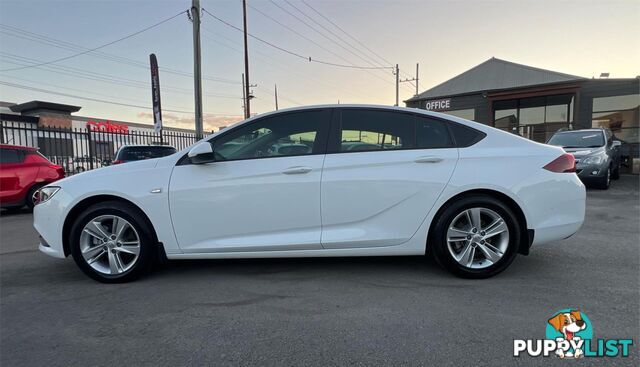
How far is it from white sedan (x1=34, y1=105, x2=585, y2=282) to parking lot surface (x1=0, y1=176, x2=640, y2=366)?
0.29m

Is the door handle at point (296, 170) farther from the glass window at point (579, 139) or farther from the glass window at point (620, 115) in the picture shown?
the glass window at point (620, 115)

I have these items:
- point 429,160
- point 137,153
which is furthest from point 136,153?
point 429,160

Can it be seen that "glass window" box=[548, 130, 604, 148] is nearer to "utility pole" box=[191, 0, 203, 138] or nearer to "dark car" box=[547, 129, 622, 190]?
"dark car" box=[547, 129, 622, 190]

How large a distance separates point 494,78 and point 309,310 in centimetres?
2173

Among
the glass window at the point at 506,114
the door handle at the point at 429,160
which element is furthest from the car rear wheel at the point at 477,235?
the glass window at the point at 506,114

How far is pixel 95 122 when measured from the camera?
107ft

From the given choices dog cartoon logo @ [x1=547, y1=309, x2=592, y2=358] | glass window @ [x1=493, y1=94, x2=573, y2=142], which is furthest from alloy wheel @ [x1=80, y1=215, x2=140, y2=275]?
glass window @ [x1=493, y1=94, x2=573, y2=142]

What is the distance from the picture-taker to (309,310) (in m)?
2.67

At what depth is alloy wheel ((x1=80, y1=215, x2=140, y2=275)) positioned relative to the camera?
3250 mm

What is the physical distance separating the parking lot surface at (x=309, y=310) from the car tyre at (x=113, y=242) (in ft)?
0.43

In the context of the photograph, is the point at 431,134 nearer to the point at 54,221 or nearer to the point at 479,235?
the point at 479,235

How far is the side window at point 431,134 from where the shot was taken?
3.24m

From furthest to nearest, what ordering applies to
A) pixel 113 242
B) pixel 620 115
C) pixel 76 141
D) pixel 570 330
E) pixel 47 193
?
pixel 620 115 → pixel 76 141 → pixel 47 193 → pixel 113 242 → pixel 570 330

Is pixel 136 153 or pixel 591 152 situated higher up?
pixel 136 153
